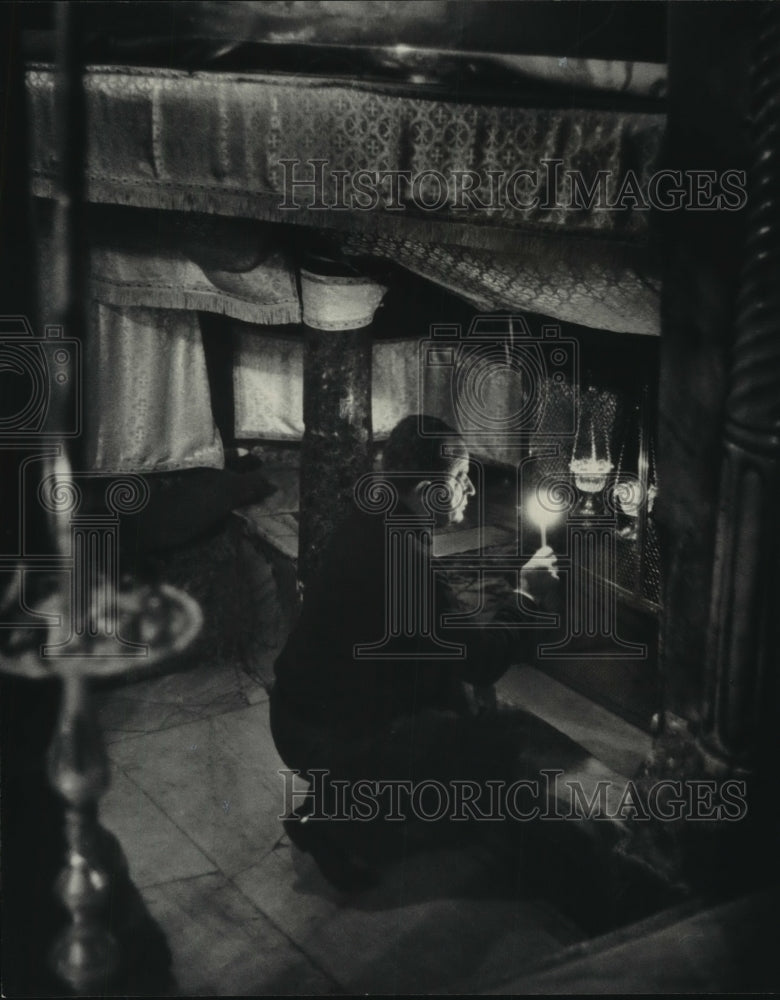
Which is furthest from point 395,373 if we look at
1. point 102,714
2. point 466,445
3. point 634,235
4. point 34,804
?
point 34,804

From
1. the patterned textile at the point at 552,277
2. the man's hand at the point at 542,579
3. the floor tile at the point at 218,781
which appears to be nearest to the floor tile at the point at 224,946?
the floor tile at the point at 218,781

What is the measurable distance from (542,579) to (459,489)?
592 mm

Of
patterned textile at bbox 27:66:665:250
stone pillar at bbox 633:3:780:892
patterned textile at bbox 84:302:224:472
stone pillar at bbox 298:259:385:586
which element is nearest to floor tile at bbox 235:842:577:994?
stone pillar at bbox 633:3:780:892

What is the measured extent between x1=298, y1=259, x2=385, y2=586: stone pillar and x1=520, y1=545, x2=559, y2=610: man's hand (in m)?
0.89

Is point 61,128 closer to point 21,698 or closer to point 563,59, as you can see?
point 563,59

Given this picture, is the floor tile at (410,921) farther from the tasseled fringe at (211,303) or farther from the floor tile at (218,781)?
the tasseled fringe at (211,303)

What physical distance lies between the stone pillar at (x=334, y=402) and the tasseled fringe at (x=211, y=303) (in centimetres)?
11

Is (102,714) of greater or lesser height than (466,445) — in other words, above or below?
below

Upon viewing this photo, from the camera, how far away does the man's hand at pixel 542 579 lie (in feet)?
13.2

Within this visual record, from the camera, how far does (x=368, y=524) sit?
158 inches

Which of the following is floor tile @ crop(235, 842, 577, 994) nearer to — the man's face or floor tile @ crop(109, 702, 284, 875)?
floor tile @ crop(109, 702, 284, 875)

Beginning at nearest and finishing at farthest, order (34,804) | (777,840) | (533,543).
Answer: (777,840) < (34,804) < (533,543)

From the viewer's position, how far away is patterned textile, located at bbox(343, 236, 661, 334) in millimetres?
3201

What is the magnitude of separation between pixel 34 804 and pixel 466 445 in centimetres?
238
